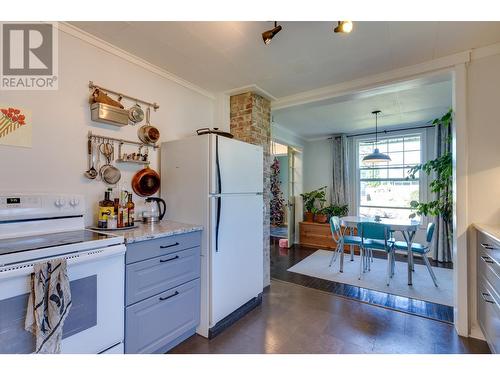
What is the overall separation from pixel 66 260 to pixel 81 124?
1.15 metres

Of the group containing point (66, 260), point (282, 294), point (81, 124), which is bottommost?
point (282, 294)

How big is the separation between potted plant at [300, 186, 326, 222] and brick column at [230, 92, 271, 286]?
2.63m

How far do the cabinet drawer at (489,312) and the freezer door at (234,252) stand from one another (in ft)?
6.03

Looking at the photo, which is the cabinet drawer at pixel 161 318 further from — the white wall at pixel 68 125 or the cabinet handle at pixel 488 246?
the cabinet handle at pixel 488 246

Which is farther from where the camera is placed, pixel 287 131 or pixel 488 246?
pixel 287 131

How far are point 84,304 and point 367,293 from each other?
2.88 m

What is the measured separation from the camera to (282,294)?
9.39 ft

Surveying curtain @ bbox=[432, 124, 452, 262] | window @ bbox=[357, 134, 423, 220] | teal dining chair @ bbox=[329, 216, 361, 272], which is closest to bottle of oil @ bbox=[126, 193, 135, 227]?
teal dining chair @ bbox=[329, 216, 361, 272]

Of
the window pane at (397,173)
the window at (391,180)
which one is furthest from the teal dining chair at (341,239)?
the window pane at (397,173)

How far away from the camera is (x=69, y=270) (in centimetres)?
125

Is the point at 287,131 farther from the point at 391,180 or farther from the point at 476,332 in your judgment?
the point at 476,332

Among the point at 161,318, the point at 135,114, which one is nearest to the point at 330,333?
the point at 161,318
